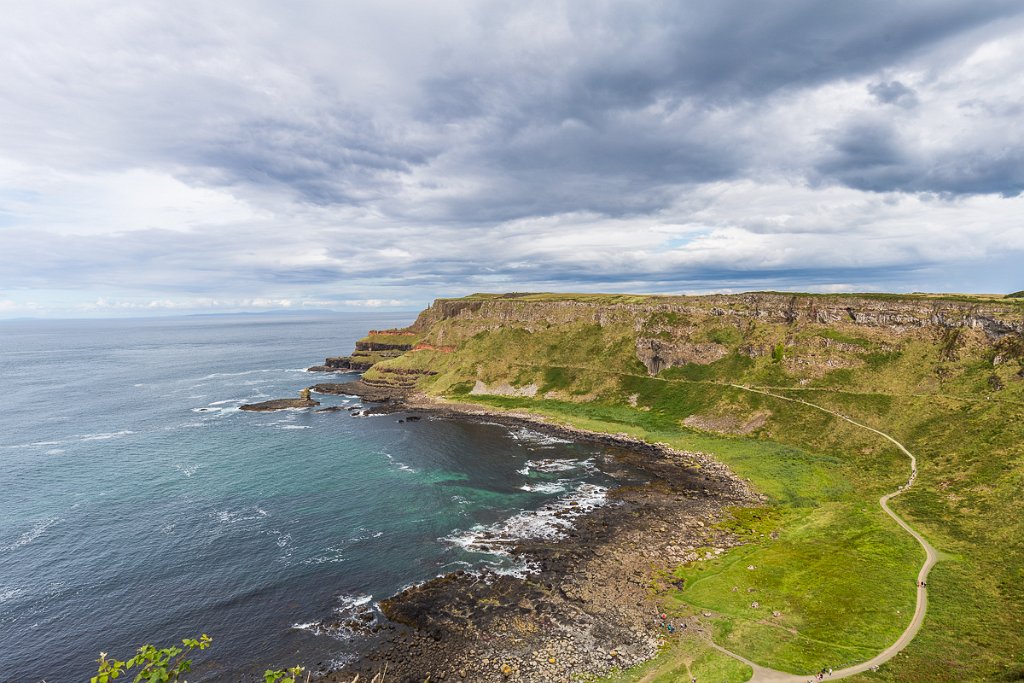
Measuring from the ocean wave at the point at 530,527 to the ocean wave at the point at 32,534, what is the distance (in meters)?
56.4

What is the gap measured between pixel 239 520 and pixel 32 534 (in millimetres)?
26820

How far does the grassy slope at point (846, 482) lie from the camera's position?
43.8 metres

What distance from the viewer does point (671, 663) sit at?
139 feet

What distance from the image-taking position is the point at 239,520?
70.1 meters

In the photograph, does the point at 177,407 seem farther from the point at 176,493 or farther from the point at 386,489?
the point at 386,489

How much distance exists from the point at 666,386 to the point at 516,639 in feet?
327

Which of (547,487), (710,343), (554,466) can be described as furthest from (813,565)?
(710,343)

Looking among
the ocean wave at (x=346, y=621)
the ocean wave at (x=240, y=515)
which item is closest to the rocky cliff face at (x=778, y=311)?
the ocean wave at (x=240, y=515)

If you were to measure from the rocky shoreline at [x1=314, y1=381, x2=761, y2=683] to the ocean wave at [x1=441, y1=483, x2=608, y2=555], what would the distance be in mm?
1614

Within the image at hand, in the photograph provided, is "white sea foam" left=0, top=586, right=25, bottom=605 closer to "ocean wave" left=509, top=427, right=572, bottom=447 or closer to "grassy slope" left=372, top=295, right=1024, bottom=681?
"grassy slope" left=372, top=295, right=1024, bottom=681

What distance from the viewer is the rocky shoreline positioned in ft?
141

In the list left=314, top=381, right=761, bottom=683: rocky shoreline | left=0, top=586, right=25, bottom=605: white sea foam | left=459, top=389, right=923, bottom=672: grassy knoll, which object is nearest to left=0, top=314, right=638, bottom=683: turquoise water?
left=0, top=586, right=25, bottom=605: white sea foam

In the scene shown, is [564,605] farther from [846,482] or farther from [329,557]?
[846,482]

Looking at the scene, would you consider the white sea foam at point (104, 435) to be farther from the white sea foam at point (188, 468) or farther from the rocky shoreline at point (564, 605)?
the rocky shoreline at point (564, 605)
